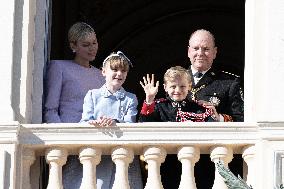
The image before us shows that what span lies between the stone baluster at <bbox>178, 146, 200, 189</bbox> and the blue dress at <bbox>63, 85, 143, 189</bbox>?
48 cm

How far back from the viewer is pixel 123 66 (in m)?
15.4

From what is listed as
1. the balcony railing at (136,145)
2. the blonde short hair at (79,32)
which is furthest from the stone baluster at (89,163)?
the blonde short hair at (79,32)

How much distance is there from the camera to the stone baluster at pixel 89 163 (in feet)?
49.9

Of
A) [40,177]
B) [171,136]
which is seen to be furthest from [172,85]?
[40,177]

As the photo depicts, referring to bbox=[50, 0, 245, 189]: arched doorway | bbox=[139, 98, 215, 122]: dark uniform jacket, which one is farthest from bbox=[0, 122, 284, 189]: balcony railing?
bbox=[50, 0, 245, 189]: arched doorway

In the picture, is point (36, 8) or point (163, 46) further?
point (163, 46)

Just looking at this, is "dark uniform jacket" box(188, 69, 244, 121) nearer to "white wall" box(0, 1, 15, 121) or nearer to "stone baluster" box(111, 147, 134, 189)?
"stone baluster" box(111, 147, 134, 189)

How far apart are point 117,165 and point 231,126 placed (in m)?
1.00

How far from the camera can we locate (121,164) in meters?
15.2

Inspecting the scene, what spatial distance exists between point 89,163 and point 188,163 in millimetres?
822

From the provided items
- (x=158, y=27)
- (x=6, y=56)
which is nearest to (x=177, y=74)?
(x=6, y=56)

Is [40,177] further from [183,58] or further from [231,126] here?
[183,58]

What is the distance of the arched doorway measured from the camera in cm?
2178

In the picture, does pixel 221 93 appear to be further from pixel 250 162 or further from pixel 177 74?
pixel 250 162
